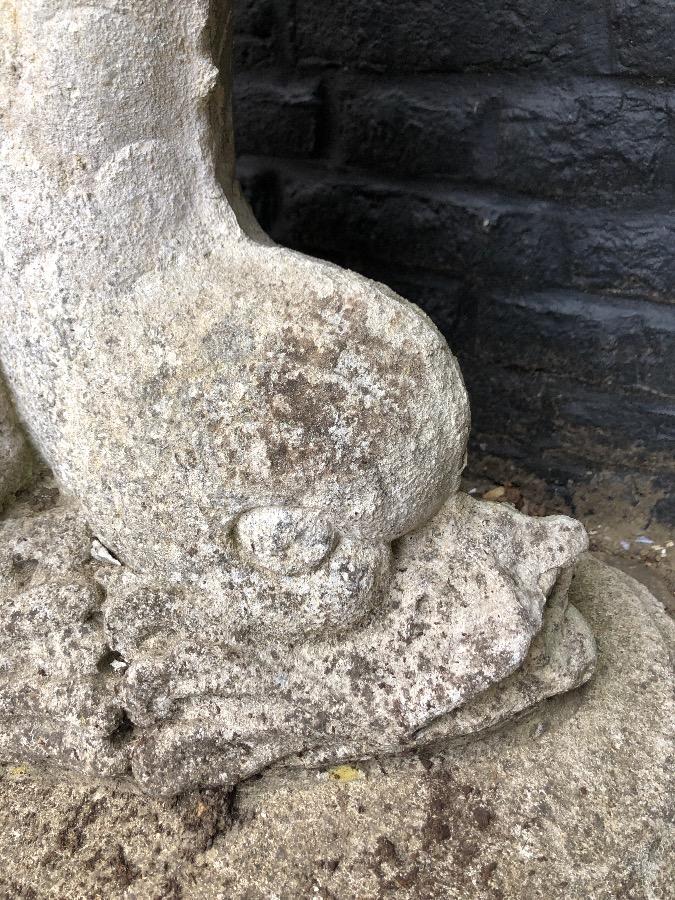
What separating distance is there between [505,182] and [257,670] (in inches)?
40.8

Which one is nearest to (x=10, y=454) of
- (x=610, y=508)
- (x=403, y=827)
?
(x=403, y=827)

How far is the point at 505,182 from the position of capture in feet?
4.88

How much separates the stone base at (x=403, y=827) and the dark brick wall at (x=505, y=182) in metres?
0.76

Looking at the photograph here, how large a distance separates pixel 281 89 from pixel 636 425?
A: 3.24 feet

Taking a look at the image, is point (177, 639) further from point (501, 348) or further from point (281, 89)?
point (281, 89)

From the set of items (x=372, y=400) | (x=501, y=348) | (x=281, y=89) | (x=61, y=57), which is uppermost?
(x=61, y=57)

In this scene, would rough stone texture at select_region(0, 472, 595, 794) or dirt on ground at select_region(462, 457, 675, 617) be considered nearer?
rough stone texture at select_region(0, 472, 595, 794)

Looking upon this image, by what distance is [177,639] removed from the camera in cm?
91

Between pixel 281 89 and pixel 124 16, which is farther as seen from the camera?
pixel 281 89

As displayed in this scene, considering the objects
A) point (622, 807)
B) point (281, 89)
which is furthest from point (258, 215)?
point (622, 807)

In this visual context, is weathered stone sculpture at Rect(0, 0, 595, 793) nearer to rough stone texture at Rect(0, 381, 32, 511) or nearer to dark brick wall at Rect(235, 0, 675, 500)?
rough stone texture at Rect(0, 381, 32, 511)

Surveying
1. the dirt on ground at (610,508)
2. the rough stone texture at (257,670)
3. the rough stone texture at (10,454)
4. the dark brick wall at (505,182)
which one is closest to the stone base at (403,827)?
the rough stone texture at (257,670)

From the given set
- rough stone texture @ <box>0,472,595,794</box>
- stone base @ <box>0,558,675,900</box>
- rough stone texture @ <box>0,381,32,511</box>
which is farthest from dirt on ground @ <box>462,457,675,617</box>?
rough stone texture @ <box>0,381,32,511</box>

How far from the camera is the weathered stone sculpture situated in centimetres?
79
